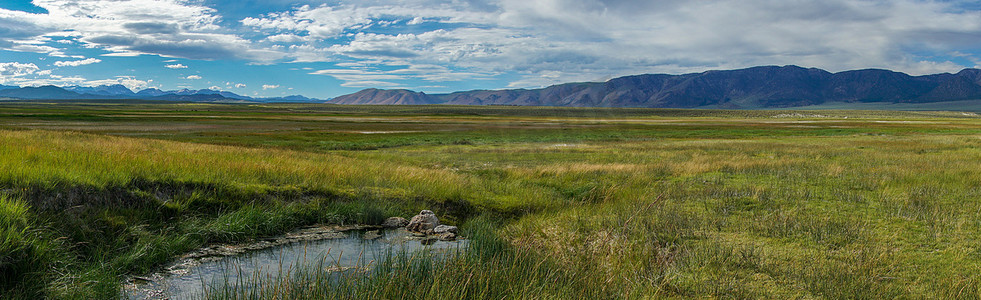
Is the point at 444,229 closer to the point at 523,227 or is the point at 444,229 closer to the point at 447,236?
the point at 447,236

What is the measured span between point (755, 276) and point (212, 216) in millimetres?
10051

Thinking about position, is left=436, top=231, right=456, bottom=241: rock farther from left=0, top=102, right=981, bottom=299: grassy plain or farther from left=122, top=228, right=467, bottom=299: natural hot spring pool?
left=0, top=102, right=981, bottom=299: grassy plain

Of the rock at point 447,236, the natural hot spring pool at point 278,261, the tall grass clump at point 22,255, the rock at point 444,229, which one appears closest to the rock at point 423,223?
the rock at point 444,229

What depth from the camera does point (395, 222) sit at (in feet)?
38.7

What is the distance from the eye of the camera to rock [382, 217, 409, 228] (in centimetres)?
1171

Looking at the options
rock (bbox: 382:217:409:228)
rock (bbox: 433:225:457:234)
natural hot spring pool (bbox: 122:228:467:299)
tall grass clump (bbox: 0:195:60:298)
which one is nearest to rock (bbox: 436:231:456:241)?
rock (bbox: 433:225:457:234)

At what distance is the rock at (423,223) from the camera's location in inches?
441

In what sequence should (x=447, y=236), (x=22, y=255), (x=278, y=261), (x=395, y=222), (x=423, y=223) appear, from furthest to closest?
(x=395, y=222) < (x=423, y=223) < (x=447, y=236) < (x=278, y=261) < (x=22, y=255)

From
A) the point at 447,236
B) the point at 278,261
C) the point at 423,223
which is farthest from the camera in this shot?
the point at 423,223

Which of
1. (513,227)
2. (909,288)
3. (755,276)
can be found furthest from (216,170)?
(909,288)

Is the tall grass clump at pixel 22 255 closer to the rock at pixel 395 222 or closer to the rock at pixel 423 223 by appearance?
the rock at pixel 395 222

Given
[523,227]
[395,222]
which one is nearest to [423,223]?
[395,222]

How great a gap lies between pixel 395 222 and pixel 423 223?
86 centimetres

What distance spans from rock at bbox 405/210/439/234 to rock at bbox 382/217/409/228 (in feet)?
0.91
